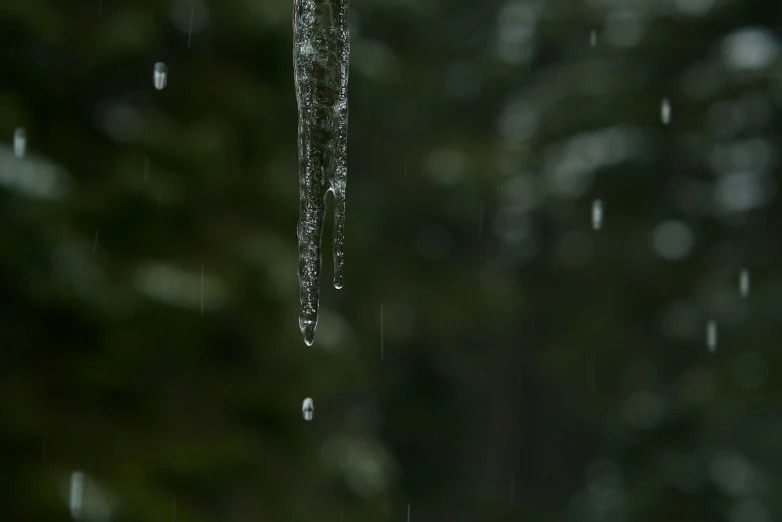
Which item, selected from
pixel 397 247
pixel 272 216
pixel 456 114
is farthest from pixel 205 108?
pixel 456 114

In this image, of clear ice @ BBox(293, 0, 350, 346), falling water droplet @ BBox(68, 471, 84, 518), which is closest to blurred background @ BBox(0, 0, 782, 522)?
falling water droplet @ BBox(68, 471, 84, 518)

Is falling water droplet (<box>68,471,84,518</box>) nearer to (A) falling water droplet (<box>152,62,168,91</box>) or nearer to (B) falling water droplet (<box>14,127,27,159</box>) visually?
(B) falling water droplet (<box>14,127,27,159</box>)

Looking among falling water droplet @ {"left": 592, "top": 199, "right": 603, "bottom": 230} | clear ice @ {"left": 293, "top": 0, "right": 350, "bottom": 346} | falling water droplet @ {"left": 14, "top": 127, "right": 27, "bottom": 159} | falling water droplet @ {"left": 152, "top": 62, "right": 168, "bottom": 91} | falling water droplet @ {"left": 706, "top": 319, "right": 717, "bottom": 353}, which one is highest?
falling water droplet @ {"left": 152, "top": 62, "right": 168, "bottom": 91}

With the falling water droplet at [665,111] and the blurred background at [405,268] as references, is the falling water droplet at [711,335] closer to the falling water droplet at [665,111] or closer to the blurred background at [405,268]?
the blurred background at [405,268]

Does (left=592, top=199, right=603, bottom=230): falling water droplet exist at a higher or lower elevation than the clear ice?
higher

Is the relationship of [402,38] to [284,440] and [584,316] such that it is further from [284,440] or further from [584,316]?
[284,440]

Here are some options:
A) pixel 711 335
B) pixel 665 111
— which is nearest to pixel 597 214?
pixel 665 111
